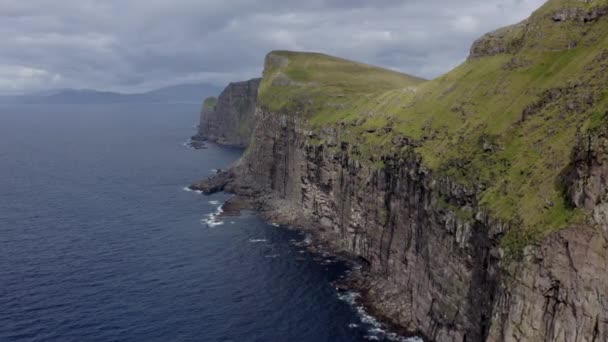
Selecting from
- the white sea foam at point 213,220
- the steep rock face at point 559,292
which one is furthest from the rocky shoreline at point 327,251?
the steep rock face at point 559,292

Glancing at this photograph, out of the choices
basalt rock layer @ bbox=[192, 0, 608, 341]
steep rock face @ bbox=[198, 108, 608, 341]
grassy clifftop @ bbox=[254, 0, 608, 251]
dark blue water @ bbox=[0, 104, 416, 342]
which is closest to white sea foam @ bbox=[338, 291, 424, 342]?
dark blue water @ bbox=[0, 104, 416, 342]

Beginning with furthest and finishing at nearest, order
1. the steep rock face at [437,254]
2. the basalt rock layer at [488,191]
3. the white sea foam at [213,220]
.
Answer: the white sea foam at [213,220], the basalt rock layer at [488,191], the steep rock face at [437,254]

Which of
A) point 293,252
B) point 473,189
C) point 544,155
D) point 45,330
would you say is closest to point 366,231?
point 293,252

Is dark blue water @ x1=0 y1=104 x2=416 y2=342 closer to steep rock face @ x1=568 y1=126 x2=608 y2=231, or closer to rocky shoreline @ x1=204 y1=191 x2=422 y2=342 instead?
rocky shoreline @ x1=204 y1=191 x2=422 y2=342

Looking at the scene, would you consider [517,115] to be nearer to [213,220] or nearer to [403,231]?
[403,231]

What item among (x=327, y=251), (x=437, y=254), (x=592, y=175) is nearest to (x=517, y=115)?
(x=437, y=254)

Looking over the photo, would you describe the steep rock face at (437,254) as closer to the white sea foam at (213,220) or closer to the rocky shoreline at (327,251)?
the rocky shoreline at (327,251)

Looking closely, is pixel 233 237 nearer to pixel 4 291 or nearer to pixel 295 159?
pixel 295 159
